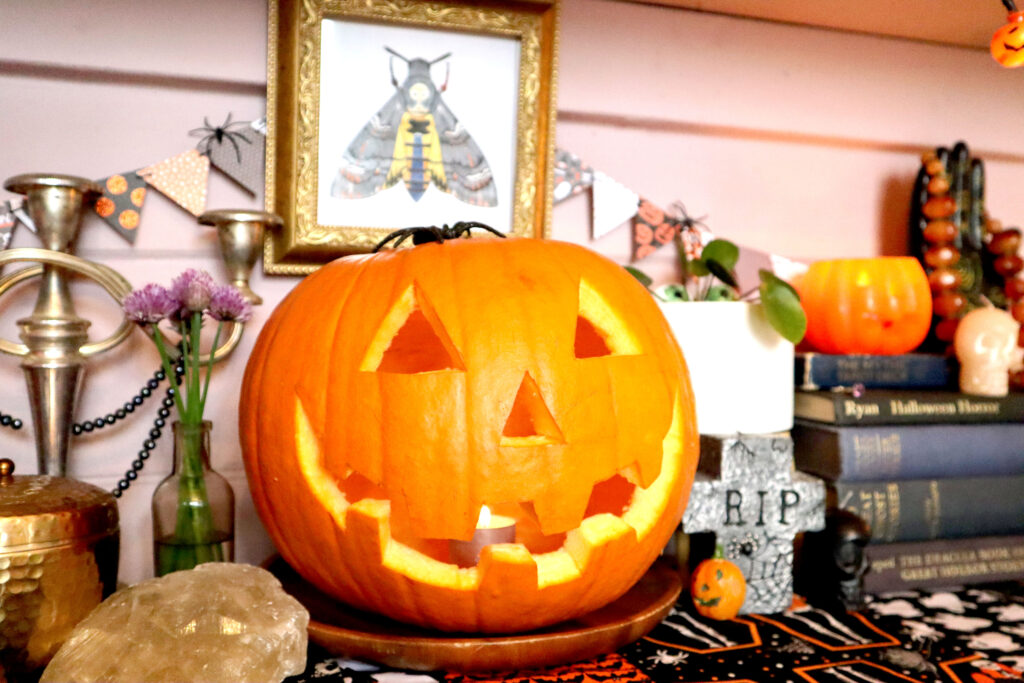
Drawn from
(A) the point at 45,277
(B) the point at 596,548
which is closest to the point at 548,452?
(B) the point at 596,548

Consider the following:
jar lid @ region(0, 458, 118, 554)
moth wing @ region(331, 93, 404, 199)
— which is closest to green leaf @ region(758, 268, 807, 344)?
moth wing @ region(331, 93, 404, 199)

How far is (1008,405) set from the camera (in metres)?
0.94

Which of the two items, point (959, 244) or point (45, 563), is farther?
point (959, 244)

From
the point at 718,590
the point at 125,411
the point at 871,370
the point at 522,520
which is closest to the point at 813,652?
the point at 718,590

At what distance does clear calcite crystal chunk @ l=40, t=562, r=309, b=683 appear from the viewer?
540 millimetres

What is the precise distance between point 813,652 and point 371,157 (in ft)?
2.40

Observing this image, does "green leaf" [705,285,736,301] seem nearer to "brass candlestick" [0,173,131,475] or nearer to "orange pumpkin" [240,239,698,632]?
"orange pumpkin" [240,239,698,632]

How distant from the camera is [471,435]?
0.59 m

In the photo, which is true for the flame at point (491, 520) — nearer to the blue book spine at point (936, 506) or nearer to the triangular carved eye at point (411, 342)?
the triangular carved eye at point (411, 342)

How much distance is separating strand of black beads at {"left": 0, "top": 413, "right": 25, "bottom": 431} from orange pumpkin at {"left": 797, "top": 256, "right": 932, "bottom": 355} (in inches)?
39.1

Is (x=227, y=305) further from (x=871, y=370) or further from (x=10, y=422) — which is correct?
(x=871, y=370)

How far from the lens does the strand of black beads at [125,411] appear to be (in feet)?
2.78

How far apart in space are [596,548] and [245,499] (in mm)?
510

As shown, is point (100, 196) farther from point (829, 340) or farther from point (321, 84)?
point (829, 340)
